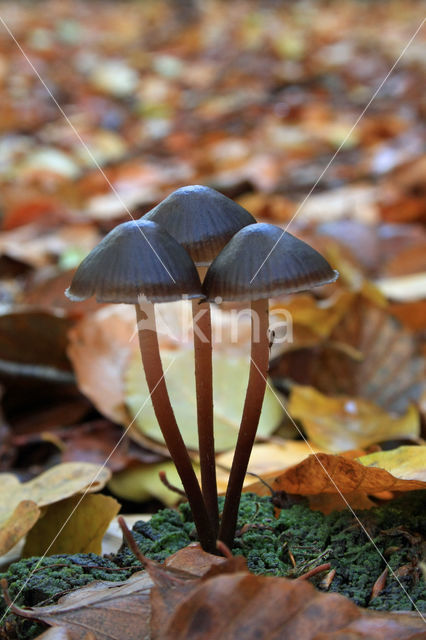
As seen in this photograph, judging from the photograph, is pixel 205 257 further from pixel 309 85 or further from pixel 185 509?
pixel 309 85

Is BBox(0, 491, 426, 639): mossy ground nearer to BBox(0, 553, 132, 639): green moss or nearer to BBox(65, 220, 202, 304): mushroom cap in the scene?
BBox(0, 553, 132, 639): green moss

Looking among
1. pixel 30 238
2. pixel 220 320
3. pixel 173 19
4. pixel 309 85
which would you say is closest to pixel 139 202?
pixel 30 238

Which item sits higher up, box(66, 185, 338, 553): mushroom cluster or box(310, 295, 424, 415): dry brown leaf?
box(66, 185, 338, 553): mushroom cluster

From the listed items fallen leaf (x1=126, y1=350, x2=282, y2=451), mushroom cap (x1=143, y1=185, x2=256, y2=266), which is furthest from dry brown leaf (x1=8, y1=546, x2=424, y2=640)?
fallen leaf (x1=126, y1=350, x2=282, y2=451)

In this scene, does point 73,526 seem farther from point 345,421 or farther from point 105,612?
point 345,421

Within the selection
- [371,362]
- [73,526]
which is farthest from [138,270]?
[371,362]

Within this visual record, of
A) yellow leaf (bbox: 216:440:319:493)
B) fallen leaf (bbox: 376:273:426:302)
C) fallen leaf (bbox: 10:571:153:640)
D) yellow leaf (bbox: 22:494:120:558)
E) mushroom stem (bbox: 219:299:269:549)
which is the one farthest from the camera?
fallen leaf (bbox: 376:273:426:302)

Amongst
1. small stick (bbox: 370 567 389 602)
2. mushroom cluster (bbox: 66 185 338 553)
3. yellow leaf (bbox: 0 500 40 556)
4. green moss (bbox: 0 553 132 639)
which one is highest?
mushroom cluster (bbox: 66 185 338 553)
